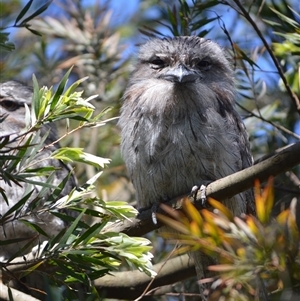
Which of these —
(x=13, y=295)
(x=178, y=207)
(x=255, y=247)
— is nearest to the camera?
(x=255, y=247)

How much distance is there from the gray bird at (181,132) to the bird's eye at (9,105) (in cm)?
127

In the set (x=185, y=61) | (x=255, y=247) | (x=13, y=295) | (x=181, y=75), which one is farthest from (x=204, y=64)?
(x=255, y=247)

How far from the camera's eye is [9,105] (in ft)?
16.5

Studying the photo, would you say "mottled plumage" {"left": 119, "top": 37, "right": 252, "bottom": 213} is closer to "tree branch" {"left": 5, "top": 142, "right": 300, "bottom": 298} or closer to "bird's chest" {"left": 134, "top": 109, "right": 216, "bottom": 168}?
"bird's chest" {"left": 134, "top": 109, "right": 216, "bottom": 168}

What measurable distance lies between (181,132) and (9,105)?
185 centimetres

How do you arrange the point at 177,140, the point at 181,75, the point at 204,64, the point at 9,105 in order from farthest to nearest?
the point at 9,105
the point at 204,64
the point at 181,75
the point at 177,140

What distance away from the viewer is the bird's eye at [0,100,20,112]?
5.00 m

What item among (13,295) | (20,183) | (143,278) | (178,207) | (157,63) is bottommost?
(143,278)

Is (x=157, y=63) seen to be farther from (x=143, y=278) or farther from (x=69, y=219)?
(x=69, y=219)

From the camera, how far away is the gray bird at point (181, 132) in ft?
11.9

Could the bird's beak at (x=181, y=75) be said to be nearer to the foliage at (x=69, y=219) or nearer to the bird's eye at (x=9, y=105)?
the foliage at (x=69, y=219)

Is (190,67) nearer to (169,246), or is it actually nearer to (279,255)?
(169,246)

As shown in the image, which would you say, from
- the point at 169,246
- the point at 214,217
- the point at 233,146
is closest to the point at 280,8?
the point at 233,146

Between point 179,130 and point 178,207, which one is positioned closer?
point 178,207
